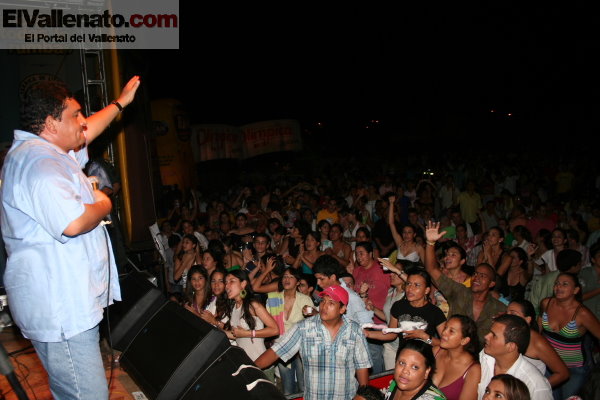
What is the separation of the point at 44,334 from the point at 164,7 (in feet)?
15.7

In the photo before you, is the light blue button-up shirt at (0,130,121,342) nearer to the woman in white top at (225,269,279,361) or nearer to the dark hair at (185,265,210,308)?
the woman in white top at (225,269,279,361)

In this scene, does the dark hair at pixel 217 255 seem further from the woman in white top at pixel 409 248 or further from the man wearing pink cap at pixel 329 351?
the man wearing pink cap at pixel 329 351

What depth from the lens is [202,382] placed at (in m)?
2.59

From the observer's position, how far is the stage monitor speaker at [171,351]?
2625 millimetres

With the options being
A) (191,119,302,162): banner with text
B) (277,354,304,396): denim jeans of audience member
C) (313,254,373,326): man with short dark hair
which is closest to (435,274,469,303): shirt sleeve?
(313,254,373,326): man with short dark hair

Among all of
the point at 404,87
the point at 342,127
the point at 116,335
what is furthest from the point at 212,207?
the point at 342,127

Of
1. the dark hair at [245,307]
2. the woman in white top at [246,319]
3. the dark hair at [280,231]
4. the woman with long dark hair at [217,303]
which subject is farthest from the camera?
the dark hair at [280,231]

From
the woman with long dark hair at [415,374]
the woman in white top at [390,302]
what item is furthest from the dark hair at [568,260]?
the woman with long dark hair at [415,374]

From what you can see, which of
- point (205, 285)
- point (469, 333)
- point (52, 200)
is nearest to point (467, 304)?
point (469, 333)

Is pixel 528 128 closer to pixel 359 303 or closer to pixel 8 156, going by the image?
pixel 359 303

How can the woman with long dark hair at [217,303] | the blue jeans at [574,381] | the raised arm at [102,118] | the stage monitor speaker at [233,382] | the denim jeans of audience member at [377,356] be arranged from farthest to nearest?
the denim jeans of audience member at [377,356] < the woman with long dark hair at [217,303] < the blue jeans at [574,381] < the raised arm at [102,118] < the stage monitor speaker at [233,382]

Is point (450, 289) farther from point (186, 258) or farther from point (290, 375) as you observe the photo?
point (186, 258)

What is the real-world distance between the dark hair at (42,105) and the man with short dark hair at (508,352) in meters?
2.96

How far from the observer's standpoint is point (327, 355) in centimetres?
355
